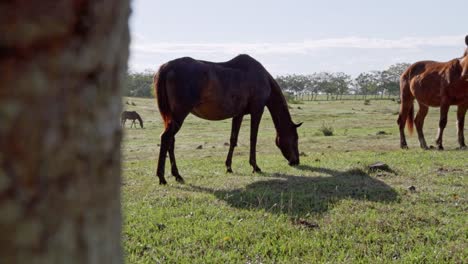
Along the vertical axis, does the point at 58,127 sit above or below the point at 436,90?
below

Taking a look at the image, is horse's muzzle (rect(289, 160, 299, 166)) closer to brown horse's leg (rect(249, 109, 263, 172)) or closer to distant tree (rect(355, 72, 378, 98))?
brown horse's leg (rect(249, 109, 263, 172))

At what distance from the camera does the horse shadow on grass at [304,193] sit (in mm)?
6036

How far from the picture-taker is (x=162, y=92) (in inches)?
313

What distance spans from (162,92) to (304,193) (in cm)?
286

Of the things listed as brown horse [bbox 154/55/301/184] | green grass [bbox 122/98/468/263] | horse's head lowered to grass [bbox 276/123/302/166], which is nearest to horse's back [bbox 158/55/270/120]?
brown horse [bbox 154/55/301/184]

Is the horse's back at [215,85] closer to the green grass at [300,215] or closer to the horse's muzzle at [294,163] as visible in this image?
the green grass at [300,215]

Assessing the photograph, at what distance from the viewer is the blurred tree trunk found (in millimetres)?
584

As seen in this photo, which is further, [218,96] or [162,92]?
[218,96]

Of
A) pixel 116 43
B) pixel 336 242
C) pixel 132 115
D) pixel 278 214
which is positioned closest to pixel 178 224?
pixel 278 214

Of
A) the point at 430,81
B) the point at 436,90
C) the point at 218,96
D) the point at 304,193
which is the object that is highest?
the point at 430,81

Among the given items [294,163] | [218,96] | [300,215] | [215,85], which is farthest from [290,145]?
[300,215]

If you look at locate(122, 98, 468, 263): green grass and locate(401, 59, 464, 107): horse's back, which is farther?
locate(401, 59, 464, 107): horse's back

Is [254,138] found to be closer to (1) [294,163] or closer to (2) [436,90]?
(1) [294,163]

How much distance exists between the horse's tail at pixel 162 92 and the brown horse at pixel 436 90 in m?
7.94
